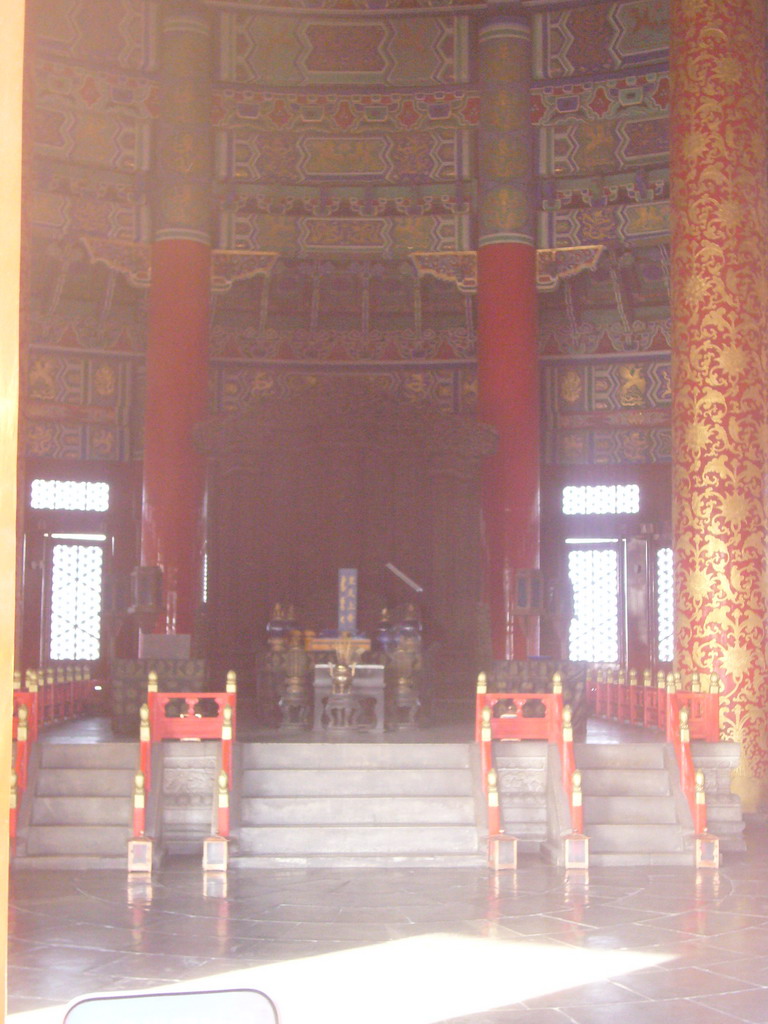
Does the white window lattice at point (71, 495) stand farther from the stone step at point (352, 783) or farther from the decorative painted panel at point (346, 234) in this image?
the stone step at point (352, 783)

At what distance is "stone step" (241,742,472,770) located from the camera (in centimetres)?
711

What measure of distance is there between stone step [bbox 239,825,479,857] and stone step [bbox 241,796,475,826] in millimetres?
111

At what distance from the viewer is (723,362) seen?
780cm

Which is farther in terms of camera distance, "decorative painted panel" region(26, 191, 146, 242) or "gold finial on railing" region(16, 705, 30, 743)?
"decorative painted panel" region(26, 191, 146, 242)

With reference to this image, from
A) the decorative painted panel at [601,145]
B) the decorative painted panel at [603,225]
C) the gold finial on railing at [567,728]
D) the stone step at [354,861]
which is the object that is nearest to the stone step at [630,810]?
the gold finial on railing at [567,728]

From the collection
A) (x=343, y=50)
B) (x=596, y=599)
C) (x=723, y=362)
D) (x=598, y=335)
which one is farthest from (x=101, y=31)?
(x=596, y=599)

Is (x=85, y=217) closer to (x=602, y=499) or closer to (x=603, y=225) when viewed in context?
(x=603, y=225)

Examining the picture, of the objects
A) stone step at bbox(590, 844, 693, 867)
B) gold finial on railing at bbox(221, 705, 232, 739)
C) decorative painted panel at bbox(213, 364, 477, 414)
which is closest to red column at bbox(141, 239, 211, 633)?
decorative painted panel at bbox(213, 364, 477, 414)

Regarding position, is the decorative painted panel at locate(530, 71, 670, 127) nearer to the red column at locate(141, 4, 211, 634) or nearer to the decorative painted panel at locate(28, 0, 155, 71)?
the red column at locate(141, 4, 211, 634)

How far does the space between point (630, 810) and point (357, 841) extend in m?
1.44

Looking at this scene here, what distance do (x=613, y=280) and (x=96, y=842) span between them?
811 centimetres

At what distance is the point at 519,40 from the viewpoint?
36.7 ft

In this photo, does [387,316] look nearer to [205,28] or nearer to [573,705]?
[205,28]

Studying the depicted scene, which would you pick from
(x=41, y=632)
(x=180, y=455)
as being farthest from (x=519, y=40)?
(x=41, y=632)
